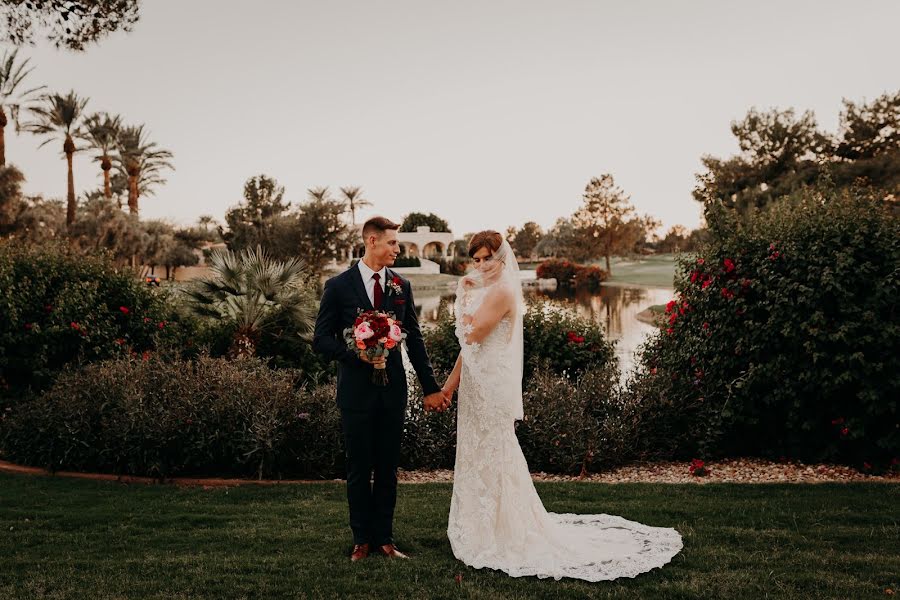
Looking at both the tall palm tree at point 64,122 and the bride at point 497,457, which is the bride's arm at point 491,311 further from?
the tall palm tree at point 64,122

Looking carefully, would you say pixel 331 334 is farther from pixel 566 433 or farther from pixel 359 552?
pixel 566 433

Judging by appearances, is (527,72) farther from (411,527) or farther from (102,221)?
(102,221)

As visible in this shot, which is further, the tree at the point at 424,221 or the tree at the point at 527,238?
the tree at the point at 527,238

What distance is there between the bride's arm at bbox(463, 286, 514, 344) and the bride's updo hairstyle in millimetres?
291

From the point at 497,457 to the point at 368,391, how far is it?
1.03 meters

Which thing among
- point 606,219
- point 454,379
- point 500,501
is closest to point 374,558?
point 500,501

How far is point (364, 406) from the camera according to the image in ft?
13.9

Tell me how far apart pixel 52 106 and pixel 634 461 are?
4622 centimetres

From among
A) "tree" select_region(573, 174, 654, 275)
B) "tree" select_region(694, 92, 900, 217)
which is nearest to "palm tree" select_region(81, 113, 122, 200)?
"tree" select_region(694, 92, 900, 217)

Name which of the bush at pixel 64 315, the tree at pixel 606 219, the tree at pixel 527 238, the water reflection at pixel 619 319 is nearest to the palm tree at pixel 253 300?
the bush at pixel 64 315

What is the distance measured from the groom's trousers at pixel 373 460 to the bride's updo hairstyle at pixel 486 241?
1149 millimetres

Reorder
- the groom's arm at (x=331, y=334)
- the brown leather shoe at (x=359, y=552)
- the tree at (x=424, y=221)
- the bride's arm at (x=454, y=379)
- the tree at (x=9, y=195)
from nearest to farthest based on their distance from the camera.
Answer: the groom's arm at (x=331, y=334)
the brown leather shoe at (x=359, y=552)
the bride's arm at (x=454, y=379)
the tree at (x=9, y=195)
the tree at (x=424, y=221)

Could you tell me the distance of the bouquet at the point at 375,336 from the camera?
4.06 metres

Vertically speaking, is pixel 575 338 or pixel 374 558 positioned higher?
pixel 575 338
